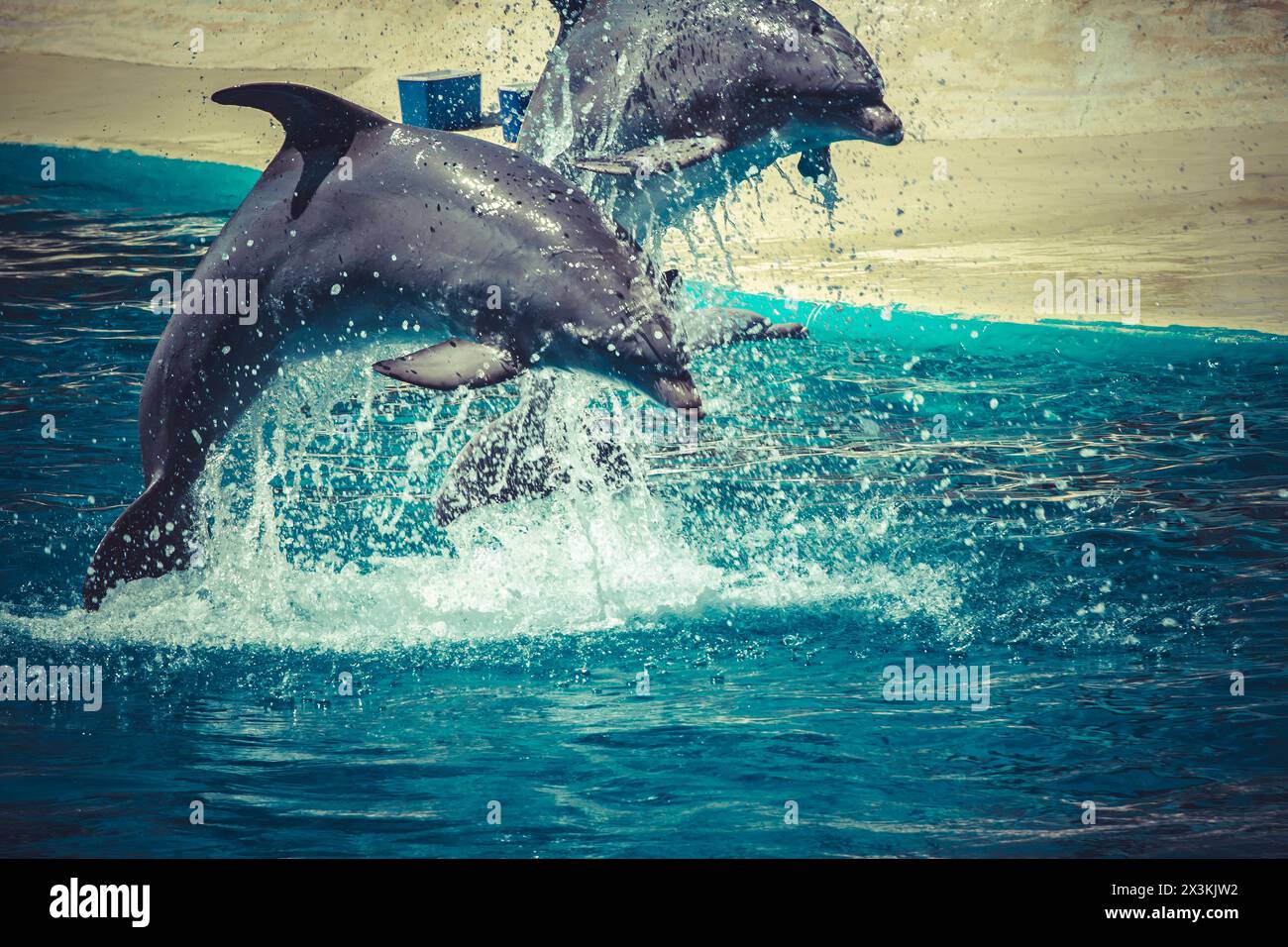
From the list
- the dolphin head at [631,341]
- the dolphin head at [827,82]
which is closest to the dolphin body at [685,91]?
the dolphin head at [827,82]

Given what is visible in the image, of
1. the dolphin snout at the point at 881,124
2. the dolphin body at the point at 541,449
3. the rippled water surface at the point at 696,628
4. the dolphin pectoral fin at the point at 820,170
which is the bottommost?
the rippled water surface at the point at 696,628

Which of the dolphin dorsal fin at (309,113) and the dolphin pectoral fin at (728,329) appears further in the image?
the dolphin pectoral fin at (728,329)

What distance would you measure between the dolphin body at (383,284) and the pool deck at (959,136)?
2.94m

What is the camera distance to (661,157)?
21.2 feet

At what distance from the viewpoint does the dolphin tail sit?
565cm

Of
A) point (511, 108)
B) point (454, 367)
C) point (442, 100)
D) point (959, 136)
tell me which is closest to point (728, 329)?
point (454, 367)

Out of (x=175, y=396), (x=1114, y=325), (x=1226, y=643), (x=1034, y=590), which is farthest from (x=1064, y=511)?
(x=175, y=396)

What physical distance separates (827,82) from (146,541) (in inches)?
155

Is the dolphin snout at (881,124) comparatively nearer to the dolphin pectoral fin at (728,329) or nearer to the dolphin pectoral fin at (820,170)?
the dolphin pectoral fin at (820,170)

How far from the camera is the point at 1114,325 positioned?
1004 centimetres

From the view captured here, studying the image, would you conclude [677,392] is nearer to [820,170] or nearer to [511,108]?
[820,170]

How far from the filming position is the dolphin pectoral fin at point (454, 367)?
4.94 meters
